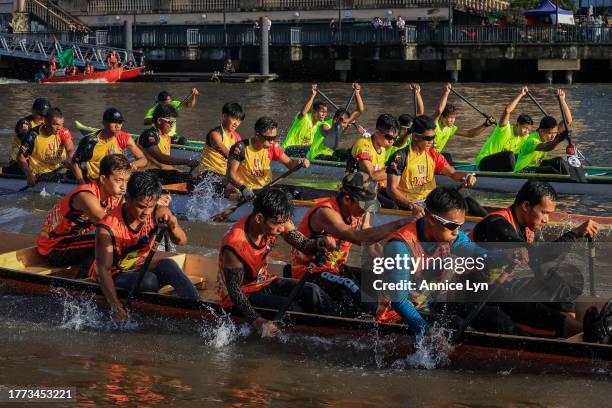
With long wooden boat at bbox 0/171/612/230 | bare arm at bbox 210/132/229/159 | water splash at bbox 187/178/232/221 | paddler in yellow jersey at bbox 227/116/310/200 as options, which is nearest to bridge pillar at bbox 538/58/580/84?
long wooden boat at bbox 0/171/612/230

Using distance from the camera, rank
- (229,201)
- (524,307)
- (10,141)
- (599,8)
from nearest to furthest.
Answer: (524,307)
(229,201)
(10,141)
(599,8)

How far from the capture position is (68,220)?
10047 millimetres

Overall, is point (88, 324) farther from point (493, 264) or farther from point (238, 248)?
point (493, 264)

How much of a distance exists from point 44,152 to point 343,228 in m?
9.05

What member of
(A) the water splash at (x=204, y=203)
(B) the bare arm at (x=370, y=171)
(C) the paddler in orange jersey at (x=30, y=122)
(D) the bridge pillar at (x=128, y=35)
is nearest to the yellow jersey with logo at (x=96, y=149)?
(A) the water splash at (x=204, y=203)

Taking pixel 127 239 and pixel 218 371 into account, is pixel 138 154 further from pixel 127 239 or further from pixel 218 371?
pixel 218 371

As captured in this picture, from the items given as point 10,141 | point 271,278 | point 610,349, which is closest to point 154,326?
point 271,278

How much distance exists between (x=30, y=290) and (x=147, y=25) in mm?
47414

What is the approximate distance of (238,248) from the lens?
27.4ft

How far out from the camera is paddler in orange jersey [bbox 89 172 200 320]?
28.8 ft

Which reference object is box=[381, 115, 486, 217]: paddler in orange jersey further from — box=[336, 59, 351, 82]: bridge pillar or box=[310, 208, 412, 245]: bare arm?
box=[336, 59, 351, 82]: bridge pillar

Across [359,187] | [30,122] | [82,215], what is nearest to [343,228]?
[359,187]

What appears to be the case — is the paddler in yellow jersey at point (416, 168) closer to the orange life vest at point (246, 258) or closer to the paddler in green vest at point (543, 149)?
the orange life vest at point (246, 258)

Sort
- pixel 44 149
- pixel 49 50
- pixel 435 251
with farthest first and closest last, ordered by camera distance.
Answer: pixel 49 50
pixel 44 149
pixel 435 251
